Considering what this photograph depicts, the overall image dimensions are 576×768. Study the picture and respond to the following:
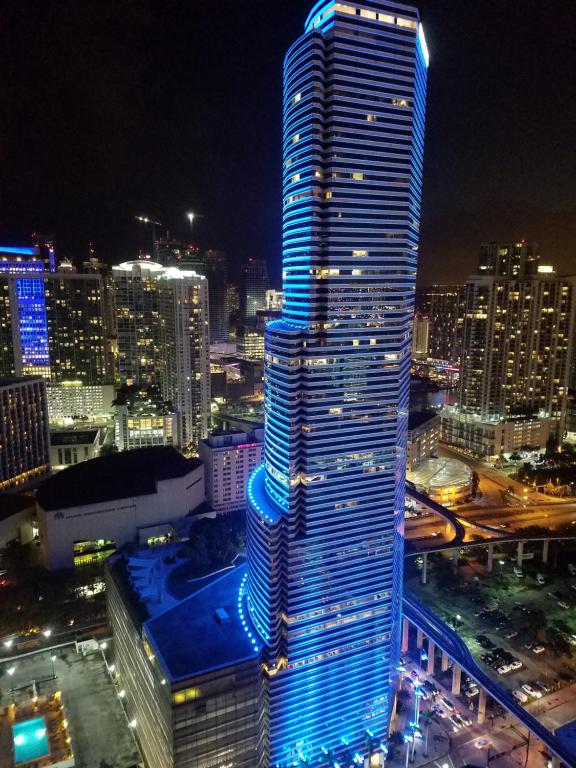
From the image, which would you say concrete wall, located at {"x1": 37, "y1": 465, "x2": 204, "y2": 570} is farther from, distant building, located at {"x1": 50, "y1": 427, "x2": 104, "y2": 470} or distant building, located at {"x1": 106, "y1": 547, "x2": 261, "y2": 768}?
distant building, located at {"x1": 106, "y1": 547, "x2": 261, "y2": 768}

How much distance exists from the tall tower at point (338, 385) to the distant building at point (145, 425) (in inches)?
3192

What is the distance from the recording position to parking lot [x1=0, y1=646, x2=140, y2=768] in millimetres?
61541

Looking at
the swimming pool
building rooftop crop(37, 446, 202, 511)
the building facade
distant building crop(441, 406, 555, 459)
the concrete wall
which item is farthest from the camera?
the building facade

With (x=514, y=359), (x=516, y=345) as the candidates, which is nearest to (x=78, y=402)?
(x=514, y=359)

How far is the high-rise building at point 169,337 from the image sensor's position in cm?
14400

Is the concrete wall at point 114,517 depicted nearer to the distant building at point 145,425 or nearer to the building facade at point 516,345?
the distant building at point 145,425

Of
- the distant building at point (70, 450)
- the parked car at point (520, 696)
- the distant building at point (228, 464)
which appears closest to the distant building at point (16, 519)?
the distant building at point (70, 450)

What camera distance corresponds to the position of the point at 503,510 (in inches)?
4798

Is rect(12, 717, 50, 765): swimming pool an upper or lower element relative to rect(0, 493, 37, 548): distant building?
lower

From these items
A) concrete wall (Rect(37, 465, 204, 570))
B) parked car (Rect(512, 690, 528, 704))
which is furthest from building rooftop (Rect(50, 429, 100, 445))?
parked car (Rect(512, 690, 528, 704))

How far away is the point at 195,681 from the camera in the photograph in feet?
171

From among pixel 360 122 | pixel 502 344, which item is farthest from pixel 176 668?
pixel 502 344

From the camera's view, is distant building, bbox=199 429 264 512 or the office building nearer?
distant building, bbox=199 429 264 512

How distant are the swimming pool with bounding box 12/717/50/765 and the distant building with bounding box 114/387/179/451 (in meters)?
81.2
